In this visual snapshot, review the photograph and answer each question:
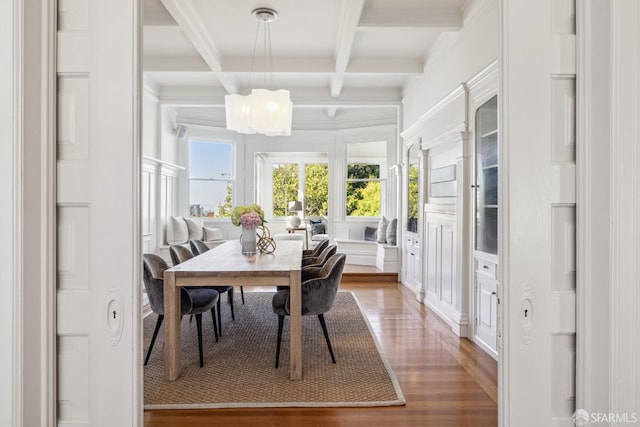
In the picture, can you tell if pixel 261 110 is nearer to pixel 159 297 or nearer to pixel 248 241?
pixel 248 241

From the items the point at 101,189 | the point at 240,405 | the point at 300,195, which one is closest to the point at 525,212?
the point at 101,189

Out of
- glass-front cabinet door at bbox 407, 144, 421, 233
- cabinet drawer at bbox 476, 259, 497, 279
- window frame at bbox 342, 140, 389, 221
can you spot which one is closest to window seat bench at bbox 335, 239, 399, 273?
window frame at bbox 342, 140, 389, 221

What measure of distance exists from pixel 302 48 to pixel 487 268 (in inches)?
130

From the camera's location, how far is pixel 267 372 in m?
2.97

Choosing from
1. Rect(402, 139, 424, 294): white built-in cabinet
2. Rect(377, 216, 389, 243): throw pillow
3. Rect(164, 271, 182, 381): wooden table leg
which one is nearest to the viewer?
Rect(164, 271, 182, 381): wooden table leg

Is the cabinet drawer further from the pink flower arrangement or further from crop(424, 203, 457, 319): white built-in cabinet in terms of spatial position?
the pink flower arrangement

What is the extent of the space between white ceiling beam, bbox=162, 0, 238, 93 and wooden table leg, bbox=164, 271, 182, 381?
2354 millimetres

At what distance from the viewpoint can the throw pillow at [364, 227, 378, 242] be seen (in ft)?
25.5

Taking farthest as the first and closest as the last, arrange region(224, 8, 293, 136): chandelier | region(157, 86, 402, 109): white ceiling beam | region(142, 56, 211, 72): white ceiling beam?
region(157, 86, 402, 109): white ceiling beam, region(142, 56, 211, 72): white ceiling beam, region(224, 8, 293, 136): chandelier

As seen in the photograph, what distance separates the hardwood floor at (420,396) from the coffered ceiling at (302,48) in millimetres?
2947

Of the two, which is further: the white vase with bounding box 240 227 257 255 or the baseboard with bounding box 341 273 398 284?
the baseboard with bounding box 341 273 398 284

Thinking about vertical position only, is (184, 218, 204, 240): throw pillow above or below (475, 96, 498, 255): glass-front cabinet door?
below

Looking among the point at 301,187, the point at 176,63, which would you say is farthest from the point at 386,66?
the point at 301,187
